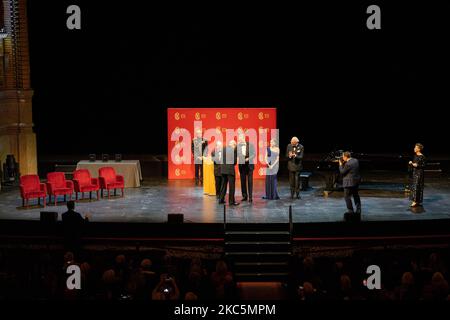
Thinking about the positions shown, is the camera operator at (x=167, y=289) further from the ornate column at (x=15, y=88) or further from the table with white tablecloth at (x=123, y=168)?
the ornate column at (x=15, y=88)

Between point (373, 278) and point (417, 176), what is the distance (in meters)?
4.64

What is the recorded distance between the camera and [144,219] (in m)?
13.6

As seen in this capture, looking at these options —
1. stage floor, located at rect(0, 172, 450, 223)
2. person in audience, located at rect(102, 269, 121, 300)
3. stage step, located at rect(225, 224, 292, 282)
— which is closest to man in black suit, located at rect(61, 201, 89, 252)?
stage floor, located at rect(0, 172, 450, 223)

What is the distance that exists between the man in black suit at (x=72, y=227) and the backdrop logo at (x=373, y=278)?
4.95m

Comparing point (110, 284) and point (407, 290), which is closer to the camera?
point (407, 290)

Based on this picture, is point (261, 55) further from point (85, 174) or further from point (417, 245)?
point (417, 245)

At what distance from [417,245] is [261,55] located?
10215mm

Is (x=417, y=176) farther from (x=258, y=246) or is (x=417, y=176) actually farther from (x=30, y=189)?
(x=30, y=189)

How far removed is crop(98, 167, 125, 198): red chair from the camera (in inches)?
631

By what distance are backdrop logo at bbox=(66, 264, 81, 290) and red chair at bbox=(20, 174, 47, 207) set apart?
5.36 meters

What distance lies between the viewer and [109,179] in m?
16.2

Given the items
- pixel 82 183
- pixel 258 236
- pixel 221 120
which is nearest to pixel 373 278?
pixel 258 236

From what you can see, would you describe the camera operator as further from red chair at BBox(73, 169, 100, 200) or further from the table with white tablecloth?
the table with white tablecloth
